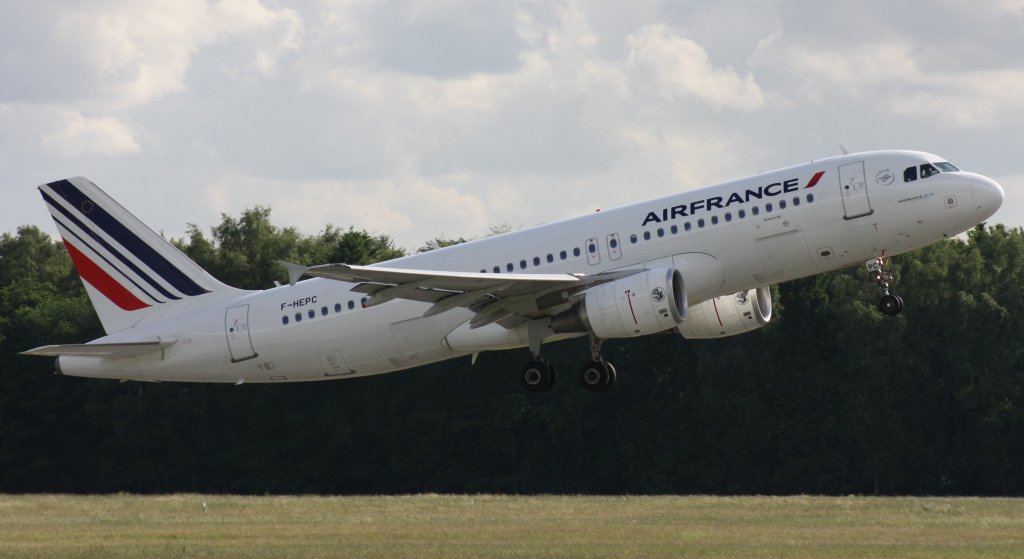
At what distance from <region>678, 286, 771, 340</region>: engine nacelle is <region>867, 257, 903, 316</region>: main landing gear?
11.8 feet

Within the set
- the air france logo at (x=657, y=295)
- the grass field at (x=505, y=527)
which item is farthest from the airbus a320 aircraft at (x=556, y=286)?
the grass field at (x=505, y=527)

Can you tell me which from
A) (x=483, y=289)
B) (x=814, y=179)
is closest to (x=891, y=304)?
(x=814, y=179)

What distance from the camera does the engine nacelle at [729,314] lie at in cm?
4006

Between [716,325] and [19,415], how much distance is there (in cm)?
4021

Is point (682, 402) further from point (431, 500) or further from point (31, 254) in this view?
point (31, 254)

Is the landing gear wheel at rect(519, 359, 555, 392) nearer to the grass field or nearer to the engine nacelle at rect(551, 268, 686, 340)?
the engine nacelle at rect(551, 268, 686, 340)

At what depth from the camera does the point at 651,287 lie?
35188 mm

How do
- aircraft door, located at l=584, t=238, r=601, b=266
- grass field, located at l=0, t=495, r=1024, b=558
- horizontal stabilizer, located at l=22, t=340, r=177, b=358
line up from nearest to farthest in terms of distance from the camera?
grass field, located at l=0, t=495, r=1024, b=558 < aircraft door, located at l=584, t=238, r=601, b=266 < horizontal stabilizer, located at l=22, t=340, r=177, b=358

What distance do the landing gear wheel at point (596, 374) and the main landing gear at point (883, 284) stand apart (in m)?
6.87

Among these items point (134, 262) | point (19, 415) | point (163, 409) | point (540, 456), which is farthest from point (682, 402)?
point (134, 262)

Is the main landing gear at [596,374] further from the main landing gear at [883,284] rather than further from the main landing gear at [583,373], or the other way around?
the main landing gear at [883,284]

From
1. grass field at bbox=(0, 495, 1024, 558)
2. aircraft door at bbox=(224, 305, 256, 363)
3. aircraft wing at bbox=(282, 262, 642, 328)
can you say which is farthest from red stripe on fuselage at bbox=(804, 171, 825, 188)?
Answer: aircraft door at bbox=(224, 305, 256, 363)

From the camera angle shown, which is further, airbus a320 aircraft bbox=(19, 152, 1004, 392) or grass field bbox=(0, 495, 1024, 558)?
airbus a320 aircraft bbox=(19, 152, 1004, 392)

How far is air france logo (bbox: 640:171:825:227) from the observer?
3616cm
